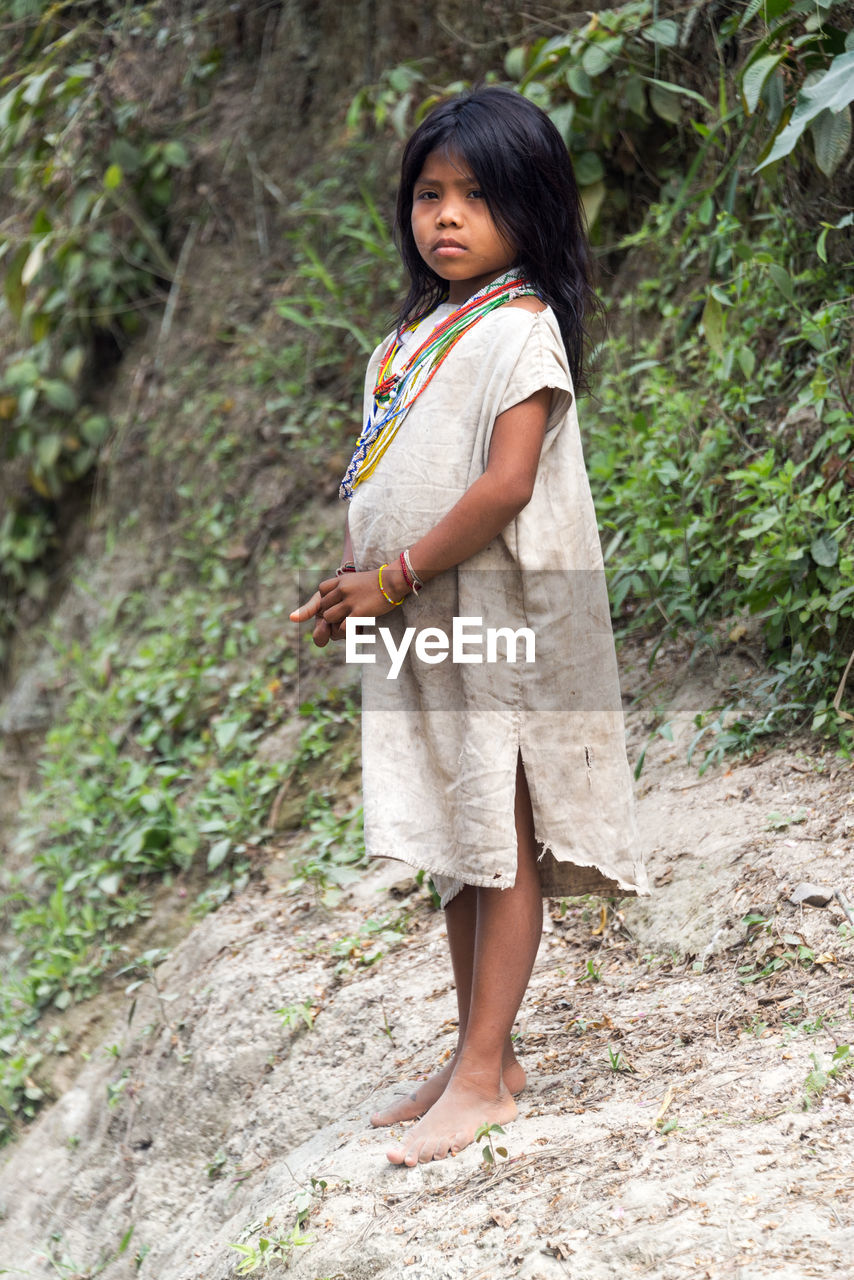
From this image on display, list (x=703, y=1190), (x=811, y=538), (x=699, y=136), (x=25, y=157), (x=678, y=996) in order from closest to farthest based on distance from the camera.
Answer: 1. (x=703, y=1190)
2. (x=678, y=996)
3. (x=811, y=538)
4. (x=699, y=136)
5. (x=25, y=157)

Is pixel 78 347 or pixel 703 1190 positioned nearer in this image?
pixel 703 1190

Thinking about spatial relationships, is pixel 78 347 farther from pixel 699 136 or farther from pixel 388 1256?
pixel 388 1256

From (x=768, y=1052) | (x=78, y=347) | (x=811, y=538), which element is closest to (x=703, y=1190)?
(x=768, y=1052)

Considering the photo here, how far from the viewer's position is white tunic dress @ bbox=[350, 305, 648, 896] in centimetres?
191

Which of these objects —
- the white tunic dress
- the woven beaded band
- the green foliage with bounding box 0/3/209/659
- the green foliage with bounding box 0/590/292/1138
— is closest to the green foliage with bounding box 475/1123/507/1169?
the white tunic dress

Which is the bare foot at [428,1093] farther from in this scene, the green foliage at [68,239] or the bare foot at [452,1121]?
the green foliage at [68,239]

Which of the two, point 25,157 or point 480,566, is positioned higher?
point 25,157

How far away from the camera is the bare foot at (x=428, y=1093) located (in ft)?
6.84

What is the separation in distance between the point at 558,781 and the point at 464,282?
83 centimetres

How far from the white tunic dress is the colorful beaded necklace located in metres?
0.02

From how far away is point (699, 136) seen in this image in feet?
13.0
